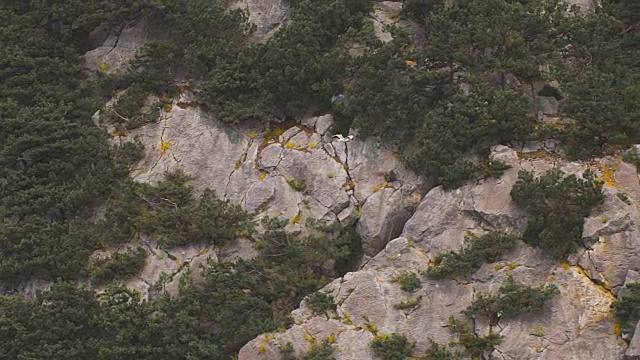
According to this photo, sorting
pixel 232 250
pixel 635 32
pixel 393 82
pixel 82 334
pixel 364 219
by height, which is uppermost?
pixel 635 32

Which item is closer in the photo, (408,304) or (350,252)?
(408,304)

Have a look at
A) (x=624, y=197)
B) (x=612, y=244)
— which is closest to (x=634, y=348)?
(x=612, y=244)

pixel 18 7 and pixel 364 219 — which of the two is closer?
pixel 364 219

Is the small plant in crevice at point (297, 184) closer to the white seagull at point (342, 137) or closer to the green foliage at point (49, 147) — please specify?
the white seagull at point (342, 137)

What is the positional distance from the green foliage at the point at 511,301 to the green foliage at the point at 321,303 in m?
3.71

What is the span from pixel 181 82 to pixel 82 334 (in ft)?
33.4

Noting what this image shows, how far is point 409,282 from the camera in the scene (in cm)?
2398

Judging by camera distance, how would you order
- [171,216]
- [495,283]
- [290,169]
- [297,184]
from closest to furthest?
[495,283] → [171,216] → [297,184] → [290,169]

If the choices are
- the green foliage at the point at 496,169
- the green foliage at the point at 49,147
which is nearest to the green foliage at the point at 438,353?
the green foliage at the point at 496,169

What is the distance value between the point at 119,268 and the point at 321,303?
6511 millimetres

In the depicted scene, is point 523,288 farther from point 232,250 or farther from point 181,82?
point 181,82

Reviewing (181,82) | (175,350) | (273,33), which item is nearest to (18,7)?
(181,82)

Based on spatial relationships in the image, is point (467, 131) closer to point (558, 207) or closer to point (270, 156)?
point (558, 207)

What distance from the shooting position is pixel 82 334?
25.0m
